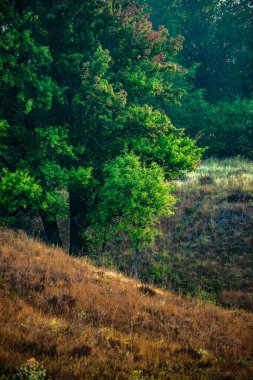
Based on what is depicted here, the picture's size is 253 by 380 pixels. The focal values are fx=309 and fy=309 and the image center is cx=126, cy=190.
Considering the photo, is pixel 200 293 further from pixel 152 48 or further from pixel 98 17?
pixel 98 17

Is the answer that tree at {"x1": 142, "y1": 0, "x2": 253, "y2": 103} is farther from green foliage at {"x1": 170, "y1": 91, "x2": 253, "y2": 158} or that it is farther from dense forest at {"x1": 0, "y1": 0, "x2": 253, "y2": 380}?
dense forest at {"x1": 0, "y1": 0, "x2": 253, "y2": 380}

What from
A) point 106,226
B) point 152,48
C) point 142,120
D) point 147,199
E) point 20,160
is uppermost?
point 152,48

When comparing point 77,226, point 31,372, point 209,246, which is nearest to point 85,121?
point 77,226

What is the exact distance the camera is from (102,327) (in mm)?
6621

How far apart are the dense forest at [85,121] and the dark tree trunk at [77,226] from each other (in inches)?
1.9

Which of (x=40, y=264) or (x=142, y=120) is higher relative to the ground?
(x=142, y=120)

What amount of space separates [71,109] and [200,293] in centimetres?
938

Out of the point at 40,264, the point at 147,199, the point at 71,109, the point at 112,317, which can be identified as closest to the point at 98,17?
the point at 71,109

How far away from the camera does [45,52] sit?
460 inches

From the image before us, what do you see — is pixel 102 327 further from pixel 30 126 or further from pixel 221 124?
pixel 221 124

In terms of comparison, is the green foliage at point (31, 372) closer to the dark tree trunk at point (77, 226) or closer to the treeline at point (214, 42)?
the dark tree trunk at point (77, 226)

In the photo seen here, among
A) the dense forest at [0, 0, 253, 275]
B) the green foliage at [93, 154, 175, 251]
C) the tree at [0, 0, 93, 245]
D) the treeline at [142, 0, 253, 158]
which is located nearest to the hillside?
the tree at [0, 0, 93, 245]

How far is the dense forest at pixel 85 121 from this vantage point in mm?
11797

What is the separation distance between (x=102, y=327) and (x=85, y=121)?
8.78 m
